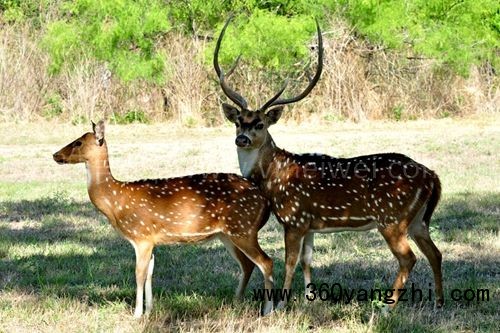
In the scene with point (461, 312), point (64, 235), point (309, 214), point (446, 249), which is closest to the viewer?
point (461, 312)

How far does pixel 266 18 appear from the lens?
25359 mm

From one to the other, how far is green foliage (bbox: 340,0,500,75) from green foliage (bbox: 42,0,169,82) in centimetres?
561

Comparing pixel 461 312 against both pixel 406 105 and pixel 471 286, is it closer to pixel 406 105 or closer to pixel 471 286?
pixel 471 286

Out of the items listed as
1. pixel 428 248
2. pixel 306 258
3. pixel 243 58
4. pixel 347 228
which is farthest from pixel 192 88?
pixel 428 248

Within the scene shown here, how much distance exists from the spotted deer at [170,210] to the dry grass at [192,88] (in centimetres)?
1849

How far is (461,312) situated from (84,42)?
21.2 m

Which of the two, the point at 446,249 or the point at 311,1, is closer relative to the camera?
the point at 446,249

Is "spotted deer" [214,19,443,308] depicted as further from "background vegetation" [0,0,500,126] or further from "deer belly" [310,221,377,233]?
"background vegetation" [0,0,500,126]

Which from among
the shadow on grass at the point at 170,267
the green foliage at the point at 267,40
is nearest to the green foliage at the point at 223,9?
the green foliage at the point at 267,40

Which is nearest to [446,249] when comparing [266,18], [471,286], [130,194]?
[471,286]

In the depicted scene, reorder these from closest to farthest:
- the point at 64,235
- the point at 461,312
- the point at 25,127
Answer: the point at 461,312, the point at 64,235, the point at 25,127

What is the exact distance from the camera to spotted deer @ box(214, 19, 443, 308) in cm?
673

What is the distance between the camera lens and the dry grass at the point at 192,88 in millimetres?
25750

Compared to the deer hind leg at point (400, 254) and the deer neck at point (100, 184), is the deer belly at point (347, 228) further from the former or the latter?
the deer neck at point (100, 184)
